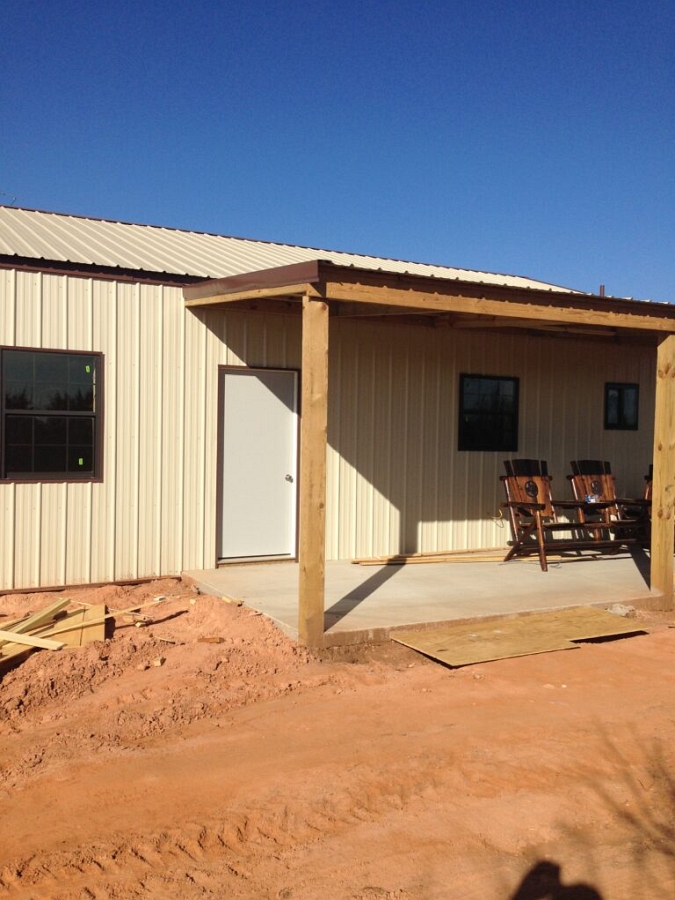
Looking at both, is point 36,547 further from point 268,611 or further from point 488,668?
point 488,668

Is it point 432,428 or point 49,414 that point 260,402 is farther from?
point 432,428

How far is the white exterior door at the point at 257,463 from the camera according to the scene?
9258 mm

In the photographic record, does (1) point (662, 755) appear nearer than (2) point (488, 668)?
Yes

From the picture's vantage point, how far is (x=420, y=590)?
27.8 ft

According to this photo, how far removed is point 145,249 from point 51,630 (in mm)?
4875

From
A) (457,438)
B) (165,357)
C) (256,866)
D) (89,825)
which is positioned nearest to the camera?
(256,866)

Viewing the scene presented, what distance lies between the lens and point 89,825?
158 inches

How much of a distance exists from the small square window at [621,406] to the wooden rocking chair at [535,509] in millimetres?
1828

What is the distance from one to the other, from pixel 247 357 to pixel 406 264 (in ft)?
17.6

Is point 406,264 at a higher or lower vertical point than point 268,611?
higher

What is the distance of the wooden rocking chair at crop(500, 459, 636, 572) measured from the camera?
32.9 feet

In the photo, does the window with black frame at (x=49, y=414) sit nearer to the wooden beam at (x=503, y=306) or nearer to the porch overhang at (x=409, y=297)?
the porch overhang at (x=409, y=297)

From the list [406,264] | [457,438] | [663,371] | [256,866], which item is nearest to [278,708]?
[256,866]

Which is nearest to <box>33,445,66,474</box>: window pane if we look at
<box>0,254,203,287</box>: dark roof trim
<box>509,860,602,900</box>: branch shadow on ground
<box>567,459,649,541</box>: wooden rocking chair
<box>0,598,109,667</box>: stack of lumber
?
<box>0,598,109,667</box>: stack of lumber
